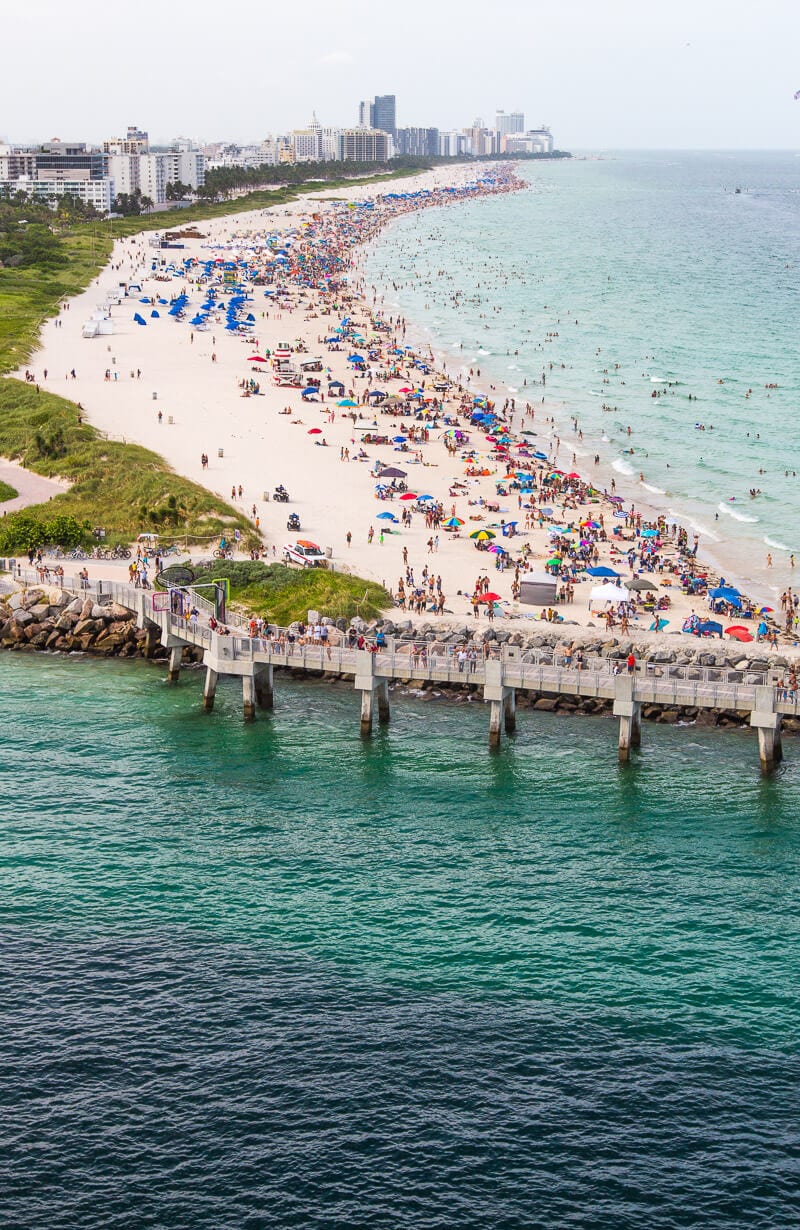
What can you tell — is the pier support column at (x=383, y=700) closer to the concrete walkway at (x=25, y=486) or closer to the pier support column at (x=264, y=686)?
the pier support column at (x=264, y=686)

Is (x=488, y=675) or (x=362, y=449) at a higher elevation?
(x=362, y=449)

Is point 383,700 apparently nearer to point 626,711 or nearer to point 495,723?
point 495,723

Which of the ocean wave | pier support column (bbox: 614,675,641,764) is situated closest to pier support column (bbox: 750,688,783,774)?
pier support column (bbox: 614,675,641,764)

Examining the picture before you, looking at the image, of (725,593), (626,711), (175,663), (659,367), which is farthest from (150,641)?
(659,367)

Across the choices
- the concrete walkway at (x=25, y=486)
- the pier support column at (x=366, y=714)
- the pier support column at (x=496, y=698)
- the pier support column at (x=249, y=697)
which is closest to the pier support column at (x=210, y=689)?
the pier support column at (x=249, y=697)

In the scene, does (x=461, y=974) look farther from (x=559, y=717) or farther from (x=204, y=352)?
(x=204, y=352)

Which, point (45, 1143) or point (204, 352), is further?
point (204, 352)

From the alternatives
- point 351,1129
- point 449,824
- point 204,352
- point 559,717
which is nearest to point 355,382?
point 204,352
